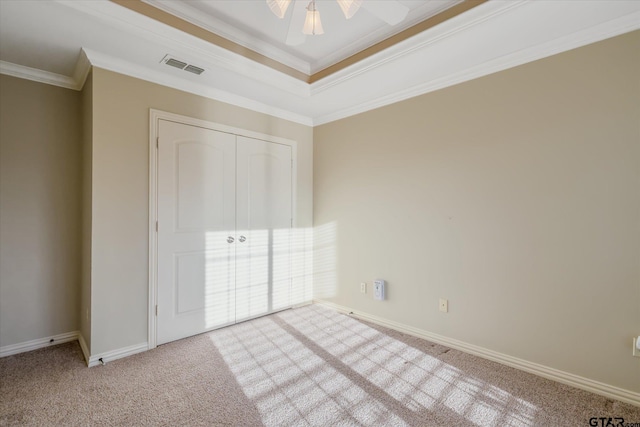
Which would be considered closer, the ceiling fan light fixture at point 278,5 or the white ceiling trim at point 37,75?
the ceiling fan light fixture at point 278,5

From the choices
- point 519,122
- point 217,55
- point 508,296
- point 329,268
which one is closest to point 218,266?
point 329,268

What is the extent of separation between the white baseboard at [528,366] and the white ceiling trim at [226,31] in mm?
2861

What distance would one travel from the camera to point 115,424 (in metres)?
1.74

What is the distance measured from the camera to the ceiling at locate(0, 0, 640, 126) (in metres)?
1.92

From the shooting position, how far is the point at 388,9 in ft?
5.60

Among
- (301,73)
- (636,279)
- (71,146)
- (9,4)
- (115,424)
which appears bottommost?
(115,424)

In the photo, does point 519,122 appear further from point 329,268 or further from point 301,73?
point 329,268

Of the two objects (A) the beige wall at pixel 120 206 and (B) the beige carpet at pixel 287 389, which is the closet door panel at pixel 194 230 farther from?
(B) the beige carpet at pixel 287 389

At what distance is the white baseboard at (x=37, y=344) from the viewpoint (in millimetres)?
2561

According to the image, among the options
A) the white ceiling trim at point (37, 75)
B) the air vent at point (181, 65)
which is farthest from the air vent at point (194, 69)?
the white ceiling trim at point (37, 75)

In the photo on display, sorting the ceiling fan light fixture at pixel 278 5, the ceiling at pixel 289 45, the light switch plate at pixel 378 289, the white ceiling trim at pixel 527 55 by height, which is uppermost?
the ceiling at pixel 289 45

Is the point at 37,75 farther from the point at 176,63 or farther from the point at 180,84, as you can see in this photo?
the point at 176,63

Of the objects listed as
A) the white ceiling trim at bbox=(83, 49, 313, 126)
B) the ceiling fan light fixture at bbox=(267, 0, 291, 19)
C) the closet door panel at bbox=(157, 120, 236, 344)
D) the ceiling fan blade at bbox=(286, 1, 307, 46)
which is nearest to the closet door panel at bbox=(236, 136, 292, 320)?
the closet door panel at bbox=(157, 120, 236, 344)

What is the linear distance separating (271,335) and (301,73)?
2.73 meters
